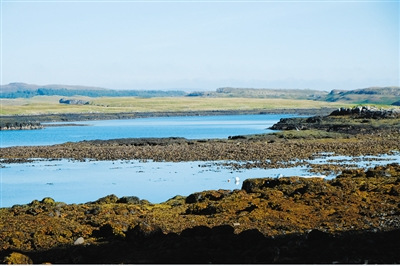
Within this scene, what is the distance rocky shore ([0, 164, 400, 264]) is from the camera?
10391 mm

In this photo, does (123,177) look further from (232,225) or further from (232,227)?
(232,227)

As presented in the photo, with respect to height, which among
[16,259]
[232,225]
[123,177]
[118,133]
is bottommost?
[118,133]

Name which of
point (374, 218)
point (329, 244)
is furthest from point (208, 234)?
point (374, 218)

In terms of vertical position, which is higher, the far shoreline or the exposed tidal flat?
the exposed tidal flat

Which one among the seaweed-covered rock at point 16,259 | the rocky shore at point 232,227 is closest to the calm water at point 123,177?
the rocky shore at point 232,227

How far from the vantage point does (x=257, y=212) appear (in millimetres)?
15414

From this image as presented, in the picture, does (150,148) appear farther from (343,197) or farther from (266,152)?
(343,197)

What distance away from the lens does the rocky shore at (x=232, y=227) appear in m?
10.4

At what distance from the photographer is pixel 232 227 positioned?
1163cm

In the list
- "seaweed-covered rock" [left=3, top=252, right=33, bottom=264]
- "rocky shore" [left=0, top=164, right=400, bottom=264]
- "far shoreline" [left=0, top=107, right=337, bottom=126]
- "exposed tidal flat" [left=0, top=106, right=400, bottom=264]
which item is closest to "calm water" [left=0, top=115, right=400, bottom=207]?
"exposed tidal flat" [left=0, top=106, right=400, bottom=264]

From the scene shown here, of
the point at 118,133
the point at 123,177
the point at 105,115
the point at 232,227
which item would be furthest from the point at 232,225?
the point at 105,115

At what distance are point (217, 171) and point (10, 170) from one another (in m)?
12.3

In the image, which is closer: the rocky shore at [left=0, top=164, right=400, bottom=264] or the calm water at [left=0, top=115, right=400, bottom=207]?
the rocky shore at [left=0, top=164, right=400, bottom=264]

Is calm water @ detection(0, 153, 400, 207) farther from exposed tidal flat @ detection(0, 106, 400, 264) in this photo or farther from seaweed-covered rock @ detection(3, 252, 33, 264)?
seaweed-covered rock @ detection(3, 252, 33, 264)
